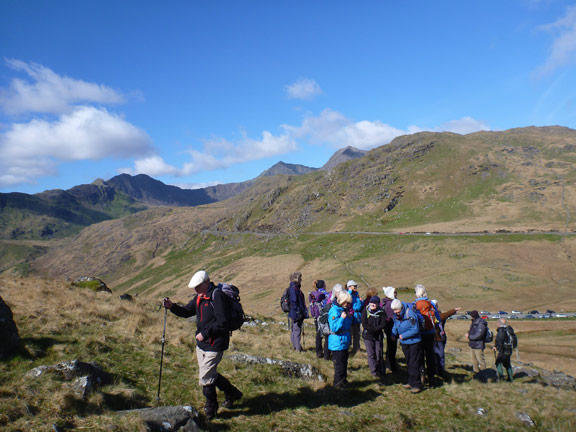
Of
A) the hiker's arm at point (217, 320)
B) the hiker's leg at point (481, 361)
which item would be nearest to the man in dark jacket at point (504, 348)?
the hiker's leg at point (481, 361)

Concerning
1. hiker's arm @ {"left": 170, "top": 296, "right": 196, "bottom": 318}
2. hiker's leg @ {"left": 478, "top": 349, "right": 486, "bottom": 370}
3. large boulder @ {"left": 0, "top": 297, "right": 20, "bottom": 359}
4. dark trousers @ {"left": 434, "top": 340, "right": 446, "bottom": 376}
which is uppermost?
hiker's arm @ {"left": 170, "top": 296, "right": 196, "bottom": 318}

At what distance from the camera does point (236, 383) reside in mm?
9203

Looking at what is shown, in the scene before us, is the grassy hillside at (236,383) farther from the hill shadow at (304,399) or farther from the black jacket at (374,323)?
the black jacket at (374,323)

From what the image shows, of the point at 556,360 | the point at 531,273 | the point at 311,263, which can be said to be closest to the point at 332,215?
the point at 311,263

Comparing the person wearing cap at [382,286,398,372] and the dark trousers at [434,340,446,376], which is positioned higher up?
the person wearing cap at [382,286,398,372]

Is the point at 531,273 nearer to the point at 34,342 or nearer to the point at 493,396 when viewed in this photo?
the point at 493,396

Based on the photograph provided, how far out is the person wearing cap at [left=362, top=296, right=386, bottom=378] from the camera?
10195 mm

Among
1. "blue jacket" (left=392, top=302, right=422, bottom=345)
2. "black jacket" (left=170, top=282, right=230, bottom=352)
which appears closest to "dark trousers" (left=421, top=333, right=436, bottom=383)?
"blue jacket" (left=392, top=302, right=422, bottom=345)

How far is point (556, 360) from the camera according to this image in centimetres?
2520

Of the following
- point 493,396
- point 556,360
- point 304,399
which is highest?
point 304,399

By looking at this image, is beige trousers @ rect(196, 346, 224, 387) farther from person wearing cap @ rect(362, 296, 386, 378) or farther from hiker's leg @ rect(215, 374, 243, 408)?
person wearing cap @ rect(362, 296, 386, 378)

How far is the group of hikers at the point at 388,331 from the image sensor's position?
9328 millimetres

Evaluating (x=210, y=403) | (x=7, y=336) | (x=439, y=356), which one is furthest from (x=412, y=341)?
(x=7, y=336)

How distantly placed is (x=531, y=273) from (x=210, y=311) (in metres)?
74.5
